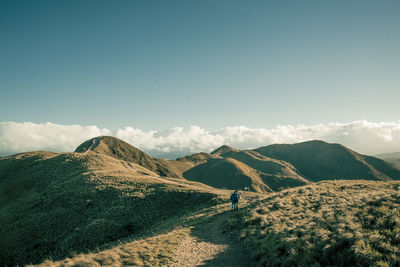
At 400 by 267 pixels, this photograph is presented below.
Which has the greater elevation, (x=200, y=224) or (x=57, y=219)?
(x=200, y=224)

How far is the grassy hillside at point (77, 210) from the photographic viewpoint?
29.1 meters

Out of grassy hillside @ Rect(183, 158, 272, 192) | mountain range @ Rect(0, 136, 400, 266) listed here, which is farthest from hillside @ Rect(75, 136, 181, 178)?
mountain range @ Rect(0, 136, 400, 266)

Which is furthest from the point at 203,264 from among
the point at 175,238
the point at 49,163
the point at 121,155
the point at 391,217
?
the point at 121,155

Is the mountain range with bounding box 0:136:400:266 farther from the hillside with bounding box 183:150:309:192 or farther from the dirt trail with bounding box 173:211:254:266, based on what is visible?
the hillside with bounding box 183:150:309:192

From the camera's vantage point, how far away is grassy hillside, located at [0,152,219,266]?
29.1 meters

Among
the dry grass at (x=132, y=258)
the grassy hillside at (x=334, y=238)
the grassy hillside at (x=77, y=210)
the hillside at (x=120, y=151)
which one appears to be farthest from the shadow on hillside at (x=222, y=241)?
the hillside at (x=120, y=151)

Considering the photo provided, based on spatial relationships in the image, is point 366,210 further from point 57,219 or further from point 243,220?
point 57,219

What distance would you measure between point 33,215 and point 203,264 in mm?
40623

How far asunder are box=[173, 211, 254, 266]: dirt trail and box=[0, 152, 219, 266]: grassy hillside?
12.3 meters

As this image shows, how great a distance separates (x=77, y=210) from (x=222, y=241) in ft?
105

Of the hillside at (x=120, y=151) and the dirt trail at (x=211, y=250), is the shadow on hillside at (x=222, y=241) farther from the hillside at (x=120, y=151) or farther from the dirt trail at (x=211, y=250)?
the hillside at (x=120, y=151)

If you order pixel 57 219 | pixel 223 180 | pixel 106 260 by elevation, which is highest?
pixel 106 260

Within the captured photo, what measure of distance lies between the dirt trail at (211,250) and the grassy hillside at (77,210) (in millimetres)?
12296

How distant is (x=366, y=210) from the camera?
14.6 m
